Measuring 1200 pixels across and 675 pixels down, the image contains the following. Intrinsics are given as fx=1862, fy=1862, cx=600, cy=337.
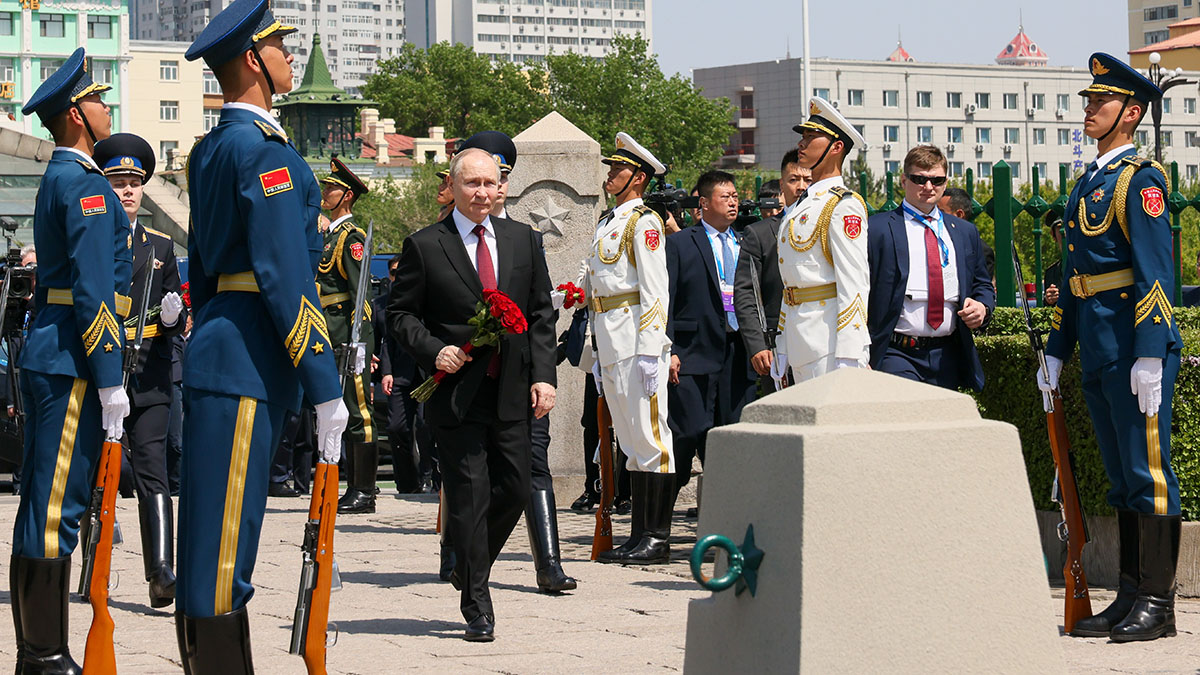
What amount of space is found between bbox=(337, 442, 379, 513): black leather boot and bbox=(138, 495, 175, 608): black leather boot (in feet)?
13.1

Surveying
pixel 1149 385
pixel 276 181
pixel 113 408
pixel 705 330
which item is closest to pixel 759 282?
pixel 705 330

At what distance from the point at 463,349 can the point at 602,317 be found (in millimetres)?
2338

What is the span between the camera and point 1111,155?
7805 millimetres

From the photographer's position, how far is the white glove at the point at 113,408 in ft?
22.6

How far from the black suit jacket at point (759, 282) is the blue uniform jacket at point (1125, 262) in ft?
8.21

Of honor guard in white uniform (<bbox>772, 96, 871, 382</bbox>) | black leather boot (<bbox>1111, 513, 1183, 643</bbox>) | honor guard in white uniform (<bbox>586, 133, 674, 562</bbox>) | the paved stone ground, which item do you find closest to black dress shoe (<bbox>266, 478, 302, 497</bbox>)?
the paved stone ground

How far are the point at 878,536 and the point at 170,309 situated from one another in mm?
5820

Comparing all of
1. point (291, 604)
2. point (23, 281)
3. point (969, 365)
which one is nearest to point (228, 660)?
point (291, 604)

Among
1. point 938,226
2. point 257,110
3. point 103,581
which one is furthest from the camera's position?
point 938,226

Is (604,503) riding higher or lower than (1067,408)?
lower

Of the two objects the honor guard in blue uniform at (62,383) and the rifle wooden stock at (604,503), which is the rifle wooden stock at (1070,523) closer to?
the rifle wooden stock at (604,503)

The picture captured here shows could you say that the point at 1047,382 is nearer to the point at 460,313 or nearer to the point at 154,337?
the point at 460,313

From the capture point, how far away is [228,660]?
18.0 ft

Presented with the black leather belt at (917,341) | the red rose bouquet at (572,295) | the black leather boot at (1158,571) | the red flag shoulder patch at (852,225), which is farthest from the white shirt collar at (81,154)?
the black leather boot at (1158,571)
